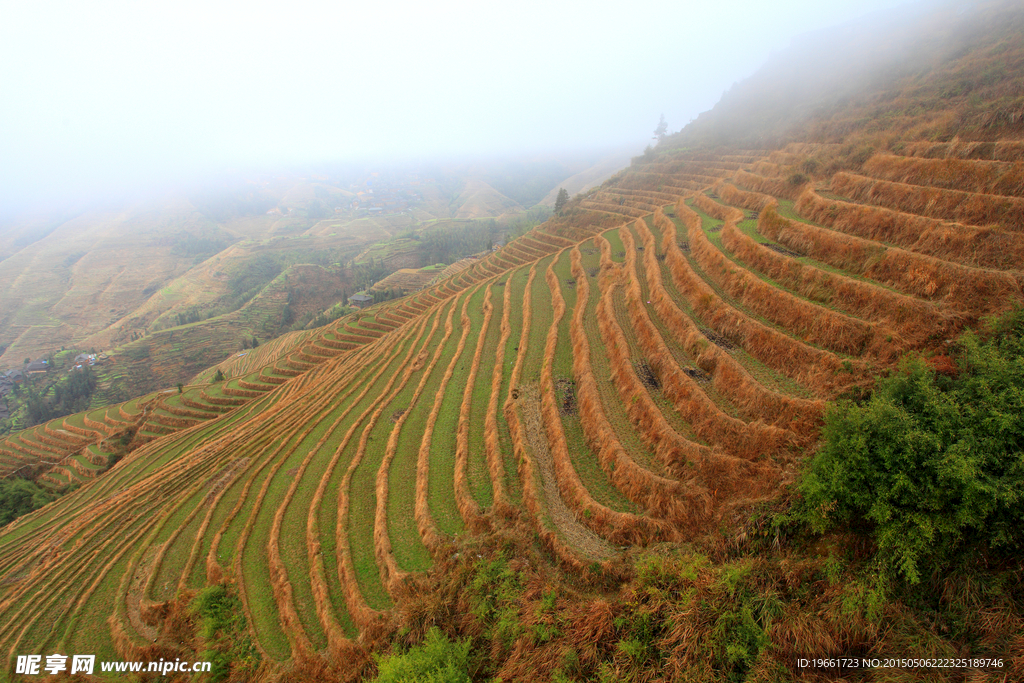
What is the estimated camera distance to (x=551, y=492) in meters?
16.5

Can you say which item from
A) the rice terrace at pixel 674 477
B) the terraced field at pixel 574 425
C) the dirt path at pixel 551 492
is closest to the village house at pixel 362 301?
the rice terrace at pixel 674 477

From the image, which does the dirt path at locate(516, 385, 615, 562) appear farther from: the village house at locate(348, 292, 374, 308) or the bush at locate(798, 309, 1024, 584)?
→ the village house at locate(348, 292, 374, 308)

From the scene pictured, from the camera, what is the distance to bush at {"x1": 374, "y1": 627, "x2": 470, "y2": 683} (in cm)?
1050

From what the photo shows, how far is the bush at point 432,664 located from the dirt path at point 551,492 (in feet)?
17.0

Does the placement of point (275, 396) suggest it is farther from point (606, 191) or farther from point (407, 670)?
point (606, 191)

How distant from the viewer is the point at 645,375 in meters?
19.5

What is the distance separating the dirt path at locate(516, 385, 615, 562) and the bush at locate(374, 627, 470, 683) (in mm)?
5176

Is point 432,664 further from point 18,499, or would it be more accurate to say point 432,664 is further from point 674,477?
point 18,499

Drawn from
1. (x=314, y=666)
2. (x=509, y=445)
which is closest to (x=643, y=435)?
(x=509, y=445)

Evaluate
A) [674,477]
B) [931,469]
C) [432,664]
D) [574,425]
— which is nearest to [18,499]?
[432,664]

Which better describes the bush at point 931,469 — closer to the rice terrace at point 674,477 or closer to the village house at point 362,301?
the rice terrace at point 674,477

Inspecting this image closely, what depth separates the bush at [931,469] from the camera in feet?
25.6

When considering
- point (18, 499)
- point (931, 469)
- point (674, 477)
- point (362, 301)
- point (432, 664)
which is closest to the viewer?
point (931, 469)

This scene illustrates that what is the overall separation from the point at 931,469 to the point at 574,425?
1297 cm
